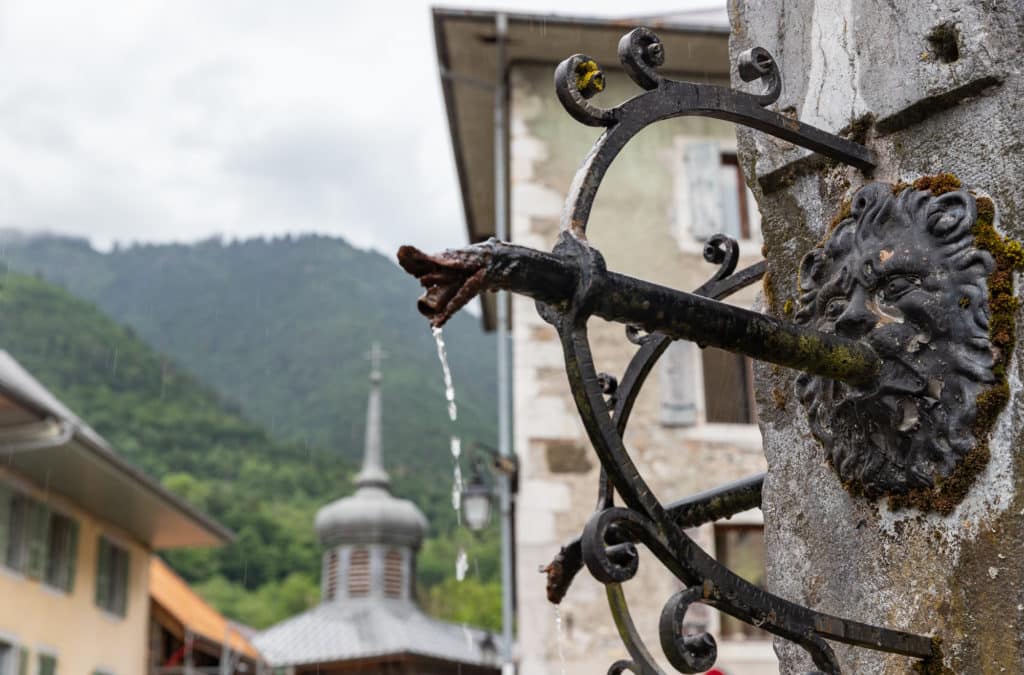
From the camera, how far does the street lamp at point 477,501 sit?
11359mm

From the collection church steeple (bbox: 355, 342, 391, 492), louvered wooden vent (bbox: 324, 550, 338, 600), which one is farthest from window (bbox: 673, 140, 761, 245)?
church steeple (bbox: 355, 342, 391, 492)

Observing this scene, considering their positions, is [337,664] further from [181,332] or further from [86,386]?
[181,332]

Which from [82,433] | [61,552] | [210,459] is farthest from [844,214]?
[210,459]

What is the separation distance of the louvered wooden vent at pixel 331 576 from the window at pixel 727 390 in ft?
87.4

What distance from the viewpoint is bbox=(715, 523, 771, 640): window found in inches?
460

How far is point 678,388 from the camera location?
39.2 feet

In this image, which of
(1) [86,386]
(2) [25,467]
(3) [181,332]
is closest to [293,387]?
(3) [181,332]

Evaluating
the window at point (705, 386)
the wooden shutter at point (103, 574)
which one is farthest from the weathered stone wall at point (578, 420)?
the wooden shutter at point (103, 574)

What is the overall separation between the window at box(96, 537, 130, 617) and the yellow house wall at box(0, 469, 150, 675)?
11 centimetres

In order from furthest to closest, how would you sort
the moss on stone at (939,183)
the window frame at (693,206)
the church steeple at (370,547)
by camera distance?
1. the church steeple at (370,547)
2. the window frame at (693,206)
3. the moss on stone at (939,183)

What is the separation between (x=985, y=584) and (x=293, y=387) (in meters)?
84.7

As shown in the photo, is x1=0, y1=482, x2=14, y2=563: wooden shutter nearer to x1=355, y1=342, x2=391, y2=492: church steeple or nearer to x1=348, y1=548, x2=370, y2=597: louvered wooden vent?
x1=348, y1=548, x2=370, y2=597: louvered wooden vent

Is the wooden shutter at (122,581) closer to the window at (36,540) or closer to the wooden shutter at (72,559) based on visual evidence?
the wooden shutter at (72,559)

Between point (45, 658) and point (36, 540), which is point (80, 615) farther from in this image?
point (36, 540)
